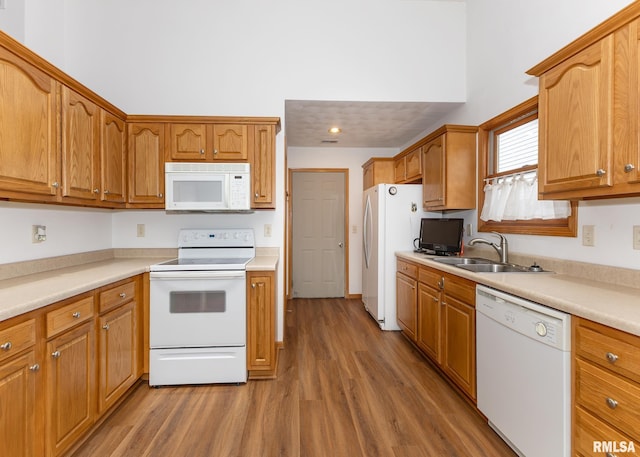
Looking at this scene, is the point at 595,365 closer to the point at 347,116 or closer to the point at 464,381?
the point at 464,381

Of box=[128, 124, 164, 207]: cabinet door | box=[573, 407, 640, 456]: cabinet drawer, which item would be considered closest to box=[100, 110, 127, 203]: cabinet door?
box=[128, 124, 164, 207]: cabinet door

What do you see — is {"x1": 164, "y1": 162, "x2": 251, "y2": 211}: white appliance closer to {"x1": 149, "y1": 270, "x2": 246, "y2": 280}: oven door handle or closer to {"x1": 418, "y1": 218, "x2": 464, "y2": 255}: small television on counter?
{"x1": 149, "y1": 270, "x2": 246, "y2": 280}: oven door handle

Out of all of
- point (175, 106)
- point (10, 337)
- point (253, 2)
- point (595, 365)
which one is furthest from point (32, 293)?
point (253, 2)

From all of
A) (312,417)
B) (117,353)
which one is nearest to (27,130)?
(117,353)

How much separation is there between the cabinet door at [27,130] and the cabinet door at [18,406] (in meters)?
0.83

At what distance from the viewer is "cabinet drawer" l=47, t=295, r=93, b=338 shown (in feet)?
4.95

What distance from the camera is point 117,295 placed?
209cm

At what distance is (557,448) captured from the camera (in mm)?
1380

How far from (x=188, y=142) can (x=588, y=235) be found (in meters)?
2.94

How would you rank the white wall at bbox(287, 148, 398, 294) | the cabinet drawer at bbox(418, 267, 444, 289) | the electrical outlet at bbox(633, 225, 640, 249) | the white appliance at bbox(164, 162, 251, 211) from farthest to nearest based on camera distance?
the white wall at bbox(287, 148, 398, 294)
the white appliance at bbox(164, 162, 251, 211)
the cabinet drawer at bbox(418, 267, 444, 289)
the electrical outlet at bbox(633, 225, 640, 249)

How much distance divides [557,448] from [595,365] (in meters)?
0.42

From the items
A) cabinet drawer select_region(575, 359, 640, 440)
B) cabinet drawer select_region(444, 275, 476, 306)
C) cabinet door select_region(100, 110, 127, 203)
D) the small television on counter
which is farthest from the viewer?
the small television on counter

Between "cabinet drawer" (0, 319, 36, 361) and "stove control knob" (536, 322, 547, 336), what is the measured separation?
2190 millimetres

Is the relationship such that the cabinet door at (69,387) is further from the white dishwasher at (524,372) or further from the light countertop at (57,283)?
the white dishwasher at (524,372)
